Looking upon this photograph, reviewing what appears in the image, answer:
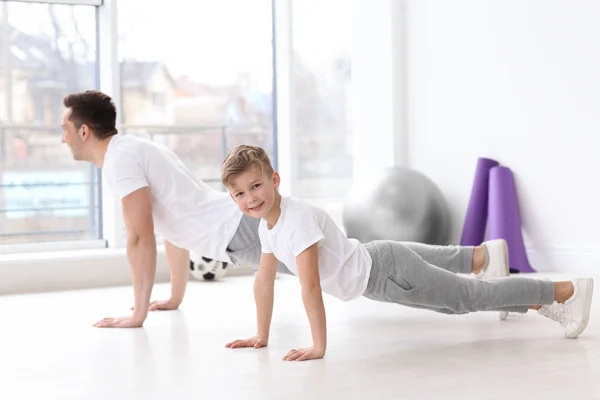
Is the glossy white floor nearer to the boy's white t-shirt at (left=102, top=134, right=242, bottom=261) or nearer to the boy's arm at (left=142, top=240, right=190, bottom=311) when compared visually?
the boy's arm at (left=142, top=240, right=190, bottom=311)

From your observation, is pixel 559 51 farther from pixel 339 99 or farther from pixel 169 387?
pixel 169 387

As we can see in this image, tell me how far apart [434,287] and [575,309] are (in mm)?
465

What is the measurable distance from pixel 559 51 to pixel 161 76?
8.07 feet

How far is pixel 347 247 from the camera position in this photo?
2.59 meters

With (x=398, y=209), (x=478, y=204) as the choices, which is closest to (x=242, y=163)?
(x=398, y=209)

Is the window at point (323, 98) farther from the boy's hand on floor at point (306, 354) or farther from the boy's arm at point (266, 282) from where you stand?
the boy's hand on floor at point (306, 354)

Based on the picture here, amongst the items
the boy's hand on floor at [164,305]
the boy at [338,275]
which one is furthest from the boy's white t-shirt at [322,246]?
the boy's hand on floor at [164,305]

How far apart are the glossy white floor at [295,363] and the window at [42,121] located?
202 centimetres

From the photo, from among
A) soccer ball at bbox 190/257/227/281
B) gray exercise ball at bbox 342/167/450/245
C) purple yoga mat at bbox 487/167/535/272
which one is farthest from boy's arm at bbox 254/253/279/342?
purple yoga mat at bbox 487/167/535/272

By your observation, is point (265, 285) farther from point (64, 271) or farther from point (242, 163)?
point (64, 271)

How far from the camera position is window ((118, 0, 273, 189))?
219 inches

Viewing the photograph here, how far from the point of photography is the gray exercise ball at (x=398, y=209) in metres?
4.98

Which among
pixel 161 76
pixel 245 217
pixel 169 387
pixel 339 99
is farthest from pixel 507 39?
pixel 169 387

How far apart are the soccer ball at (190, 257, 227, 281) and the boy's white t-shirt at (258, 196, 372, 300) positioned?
2.09m
